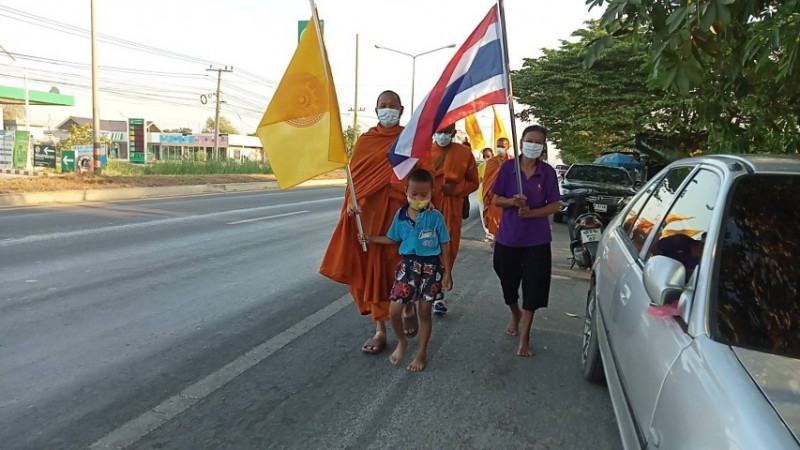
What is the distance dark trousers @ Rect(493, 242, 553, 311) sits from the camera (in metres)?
4.24

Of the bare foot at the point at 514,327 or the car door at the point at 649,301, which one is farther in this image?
the bare foot at the point at 514,327

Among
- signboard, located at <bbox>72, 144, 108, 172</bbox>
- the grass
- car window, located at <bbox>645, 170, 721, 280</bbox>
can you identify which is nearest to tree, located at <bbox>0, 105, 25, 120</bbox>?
the grass

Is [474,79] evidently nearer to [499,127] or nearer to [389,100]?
[389,100]

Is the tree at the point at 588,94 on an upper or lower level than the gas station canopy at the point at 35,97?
lower

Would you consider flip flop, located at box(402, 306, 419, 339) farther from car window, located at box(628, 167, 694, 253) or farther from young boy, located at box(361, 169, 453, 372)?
car window, located at box(628, 167, 694, 253)

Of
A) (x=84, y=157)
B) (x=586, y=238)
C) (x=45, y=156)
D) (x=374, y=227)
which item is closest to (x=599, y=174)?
(x=586, y=238)

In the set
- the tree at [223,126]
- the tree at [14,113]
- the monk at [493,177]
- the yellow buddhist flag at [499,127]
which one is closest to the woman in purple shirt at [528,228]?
the monk at [493,177]

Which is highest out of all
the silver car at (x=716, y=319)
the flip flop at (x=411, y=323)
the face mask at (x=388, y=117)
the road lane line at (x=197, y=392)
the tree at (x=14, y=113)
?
the tree at (x=14, y=113)

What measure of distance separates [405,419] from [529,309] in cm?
146

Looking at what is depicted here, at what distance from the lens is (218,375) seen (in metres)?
3.75

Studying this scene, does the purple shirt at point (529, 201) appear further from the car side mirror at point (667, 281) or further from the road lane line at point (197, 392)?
the car side mirror at point (667, 281)

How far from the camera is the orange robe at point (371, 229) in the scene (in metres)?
4.30

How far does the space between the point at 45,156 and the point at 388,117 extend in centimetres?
2540

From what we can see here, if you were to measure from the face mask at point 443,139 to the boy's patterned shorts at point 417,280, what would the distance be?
154cm
